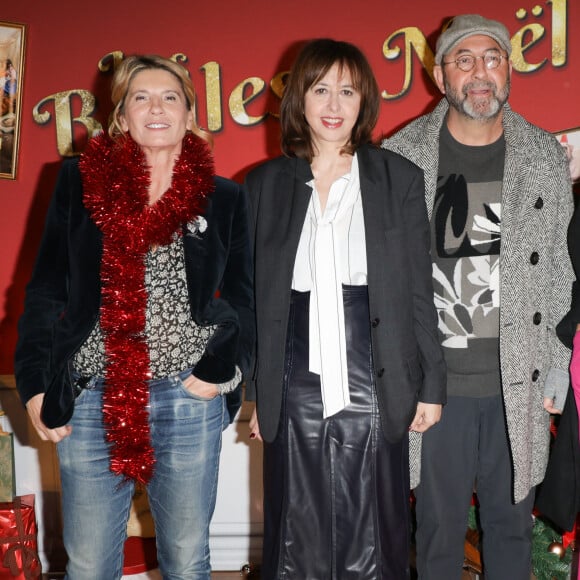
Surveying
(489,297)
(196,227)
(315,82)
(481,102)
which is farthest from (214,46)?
(489,297)

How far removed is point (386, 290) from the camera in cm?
204

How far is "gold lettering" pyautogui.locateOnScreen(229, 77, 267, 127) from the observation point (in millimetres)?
3090

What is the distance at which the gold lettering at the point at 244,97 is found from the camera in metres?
3.09

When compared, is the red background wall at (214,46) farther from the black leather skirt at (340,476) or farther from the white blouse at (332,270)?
the black leather skirt at (340,476)

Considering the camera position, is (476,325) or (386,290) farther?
(476,325)

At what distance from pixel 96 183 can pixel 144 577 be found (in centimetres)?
185

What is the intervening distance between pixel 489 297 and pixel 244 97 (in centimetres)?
141

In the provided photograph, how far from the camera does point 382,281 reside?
2.03m

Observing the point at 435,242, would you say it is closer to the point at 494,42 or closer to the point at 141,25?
the point at 494,42

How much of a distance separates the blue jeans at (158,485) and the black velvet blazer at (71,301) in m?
0.08

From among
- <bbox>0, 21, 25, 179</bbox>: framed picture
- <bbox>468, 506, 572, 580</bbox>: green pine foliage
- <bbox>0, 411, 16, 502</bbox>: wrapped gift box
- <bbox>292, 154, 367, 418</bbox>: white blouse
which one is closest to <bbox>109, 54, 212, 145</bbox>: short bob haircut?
<bbox>292, 154, 367, 418</bbox>: white blouse

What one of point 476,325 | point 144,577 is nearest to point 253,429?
point 476,325

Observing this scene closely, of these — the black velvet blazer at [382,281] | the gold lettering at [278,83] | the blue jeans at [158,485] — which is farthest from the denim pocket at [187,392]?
the gold lettering at [278,83]

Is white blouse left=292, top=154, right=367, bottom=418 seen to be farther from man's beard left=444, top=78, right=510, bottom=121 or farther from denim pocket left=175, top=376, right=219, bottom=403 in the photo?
man's beard left=444, top=78, right=510, bottom=121
